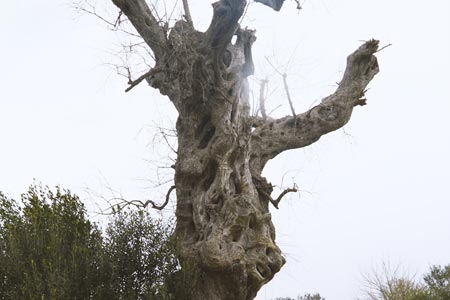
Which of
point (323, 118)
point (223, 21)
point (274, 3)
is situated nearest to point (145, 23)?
point (223, 21)

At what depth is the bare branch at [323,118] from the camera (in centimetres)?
918

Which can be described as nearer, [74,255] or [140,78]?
[74,255]

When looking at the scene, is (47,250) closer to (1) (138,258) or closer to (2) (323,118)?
(1) (138,258)

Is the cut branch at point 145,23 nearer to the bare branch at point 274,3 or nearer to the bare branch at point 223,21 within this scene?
the bare branch at point 223,21

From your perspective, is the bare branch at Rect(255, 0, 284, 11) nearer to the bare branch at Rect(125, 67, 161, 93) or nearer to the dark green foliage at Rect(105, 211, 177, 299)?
the bare branch at Rect(125, 67, 161, 93)

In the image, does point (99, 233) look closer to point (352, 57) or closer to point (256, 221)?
point (256, 221)

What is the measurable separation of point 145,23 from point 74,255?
167 inches

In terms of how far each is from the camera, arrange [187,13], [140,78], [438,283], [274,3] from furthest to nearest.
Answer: [438,283]
[187,13]
[140,78]
[274,3]

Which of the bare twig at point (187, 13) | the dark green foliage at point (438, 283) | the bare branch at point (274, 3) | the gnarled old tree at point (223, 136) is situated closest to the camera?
the gnarled old tree at point (223, 136)

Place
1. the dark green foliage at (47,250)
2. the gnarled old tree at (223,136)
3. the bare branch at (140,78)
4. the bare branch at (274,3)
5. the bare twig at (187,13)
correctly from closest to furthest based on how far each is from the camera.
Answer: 1. the dark green foliage at (47,250)
2. the gnarled old tree at (223,136)
3. the bare branch at (274,3)
4. the bare branch at (140,78)
5. the bare twig at (187,13)

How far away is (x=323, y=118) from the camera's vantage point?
30.8ft

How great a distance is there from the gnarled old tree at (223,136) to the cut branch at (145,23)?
0.06 feet

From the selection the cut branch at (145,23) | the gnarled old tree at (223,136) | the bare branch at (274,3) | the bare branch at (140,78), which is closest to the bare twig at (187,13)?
the gnarled old tree at (223,136)

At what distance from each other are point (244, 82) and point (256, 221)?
298 centimetres
